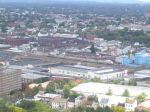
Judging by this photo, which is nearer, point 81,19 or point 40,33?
point 40,33

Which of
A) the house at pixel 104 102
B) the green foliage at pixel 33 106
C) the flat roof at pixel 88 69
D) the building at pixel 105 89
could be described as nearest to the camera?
the green foliage at pixel 33 106

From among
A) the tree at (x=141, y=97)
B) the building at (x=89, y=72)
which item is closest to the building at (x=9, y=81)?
the building at (x=89, y=72)

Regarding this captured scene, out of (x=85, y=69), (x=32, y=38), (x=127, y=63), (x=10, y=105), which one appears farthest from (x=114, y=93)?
(x=32, y=38)

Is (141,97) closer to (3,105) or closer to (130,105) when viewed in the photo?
(130,105)

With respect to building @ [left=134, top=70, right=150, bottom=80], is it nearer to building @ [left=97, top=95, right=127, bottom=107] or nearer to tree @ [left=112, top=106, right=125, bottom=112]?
building @ [left=97, top=95, right=127, bottom=107]

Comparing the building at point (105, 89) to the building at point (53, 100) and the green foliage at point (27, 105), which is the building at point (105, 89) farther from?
the green foliage at point (27, 105)

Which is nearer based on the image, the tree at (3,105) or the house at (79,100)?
the tree at (3,105)

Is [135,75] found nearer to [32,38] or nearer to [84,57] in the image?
[84,57]

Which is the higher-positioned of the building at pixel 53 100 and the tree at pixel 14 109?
the tree at pixel 14 109
